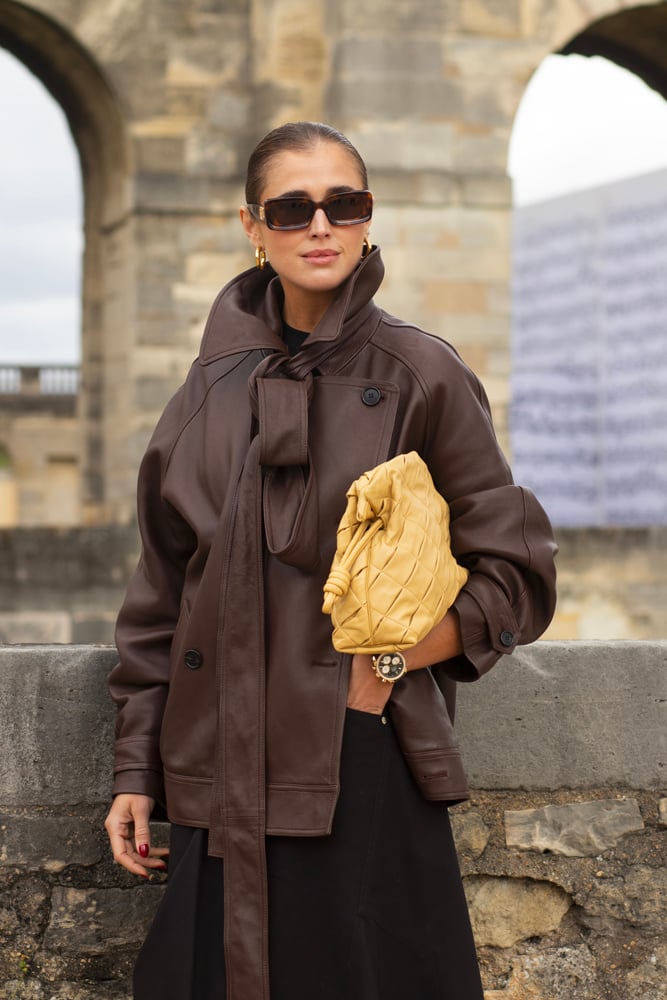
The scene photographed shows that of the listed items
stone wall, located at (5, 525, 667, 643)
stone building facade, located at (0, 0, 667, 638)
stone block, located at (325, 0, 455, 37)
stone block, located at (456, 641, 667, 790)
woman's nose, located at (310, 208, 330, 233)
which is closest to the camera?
woman's nose, located at (310, 208, 330, 233)

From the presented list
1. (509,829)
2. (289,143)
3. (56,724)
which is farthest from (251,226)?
(509,829)

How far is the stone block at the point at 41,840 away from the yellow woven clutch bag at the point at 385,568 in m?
1.22

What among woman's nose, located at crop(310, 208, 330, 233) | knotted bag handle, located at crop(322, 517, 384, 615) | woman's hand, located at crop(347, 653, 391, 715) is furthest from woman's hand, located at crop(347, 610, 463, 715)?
woman's nose, located at crop(310, 208, 330, 233)

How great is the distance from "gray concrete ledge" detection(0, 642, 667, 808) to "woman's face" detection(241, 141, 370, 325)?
107 centimetres

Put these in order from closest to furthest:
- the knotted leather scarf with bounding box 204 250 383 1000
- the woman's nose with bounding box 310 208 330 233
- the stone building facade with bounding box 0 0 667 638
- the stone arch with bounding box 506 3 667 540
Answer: the knotted leather scarf with bounding box 204 250 383 1000 < the woman's nose with bounding box 310 208 330 233 < the stone building facade with bounding box 0 0 667 638 < the stone arch with bounding box 506 3 667 540

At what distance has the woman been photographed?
2.25 m

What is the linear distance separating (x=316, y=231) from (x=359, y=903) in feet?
3.29

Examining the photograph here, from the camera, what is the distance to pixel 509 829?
326 centimetres

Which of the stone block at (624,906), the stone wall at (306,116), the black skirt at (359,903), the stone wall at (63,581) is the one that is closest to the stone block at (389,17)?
the stone wall at (306,116)

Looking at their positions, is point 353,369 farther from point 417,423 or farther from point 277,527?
point 277,527

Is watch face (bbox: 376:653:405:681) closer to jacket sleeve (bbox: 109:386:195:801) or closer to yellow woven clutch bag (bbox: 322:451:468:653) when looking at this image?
yellow woven clutch bag (bbox: 322:451:468:653)

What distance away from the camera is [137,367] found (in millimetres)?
10609

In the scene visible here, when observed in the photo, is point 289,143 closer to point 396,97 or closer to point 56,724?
point 56,724

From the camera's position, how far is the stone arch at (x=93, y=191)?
35.0 ft
